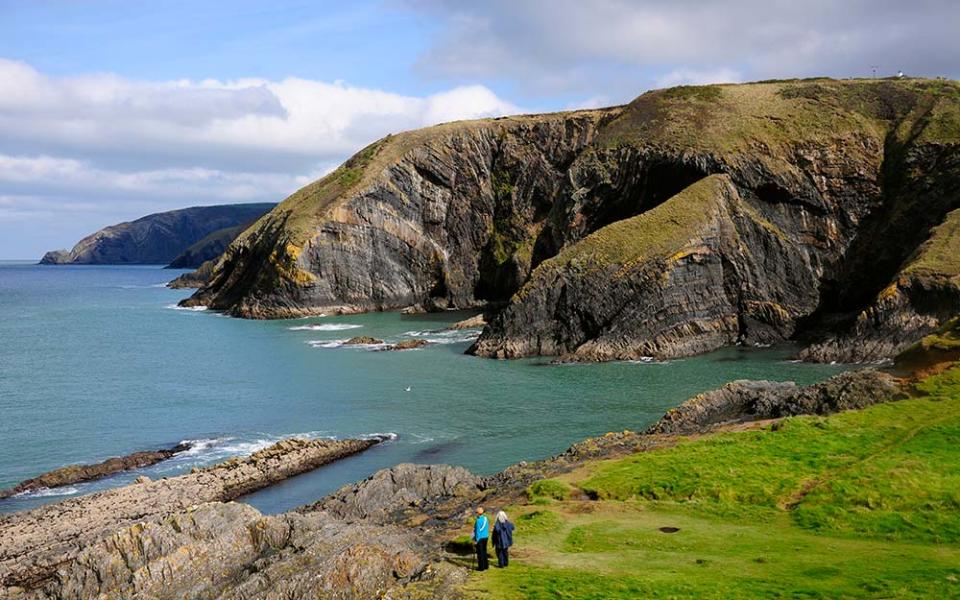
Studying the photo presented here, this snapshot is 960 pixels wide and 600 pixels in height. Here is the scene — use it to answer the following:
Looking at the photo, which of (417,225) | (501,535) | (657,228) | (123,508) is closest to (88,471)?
(123,508)

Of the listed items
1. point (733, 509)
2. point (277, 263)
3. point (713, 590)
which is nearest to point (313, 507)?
point (733, 509)

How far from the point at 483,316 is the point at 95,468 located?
74361mm

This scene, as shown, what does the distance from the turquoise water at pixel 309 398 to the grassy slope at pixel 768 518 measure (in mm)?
15038

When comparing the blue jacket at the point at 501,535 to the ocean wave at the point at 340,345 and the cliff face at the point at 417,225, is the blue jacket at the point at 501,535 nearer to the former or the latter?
the ocean wave at the point at 340,345

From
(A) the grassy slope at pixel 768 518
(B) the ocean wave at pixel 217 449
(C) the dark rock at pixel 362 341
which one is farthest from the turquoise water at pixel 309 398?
(A) the grassy slope at pixel 768 518

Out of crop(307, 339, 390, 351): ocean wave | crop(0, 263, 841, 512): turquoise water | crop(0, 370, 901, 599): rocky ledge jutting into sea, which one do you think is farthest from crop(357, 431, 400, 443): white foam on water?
crop(307, 339, 390, 351): ocean wave

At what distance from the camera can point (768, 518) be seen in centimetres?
2872

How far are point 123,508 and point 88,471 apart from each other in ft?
29.9

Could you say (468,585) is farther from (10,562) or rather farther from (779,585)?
(10,562)

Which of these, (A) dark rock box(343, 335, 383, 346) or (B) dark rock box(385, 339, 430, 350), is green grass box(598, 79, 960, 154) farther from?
(A) dark rock box(343, 335, 383, 346)

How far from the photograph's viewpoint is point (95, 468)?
47688mm

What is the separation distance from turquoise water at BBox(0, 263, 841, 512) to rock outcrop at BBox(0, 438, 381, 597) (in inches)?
73.2

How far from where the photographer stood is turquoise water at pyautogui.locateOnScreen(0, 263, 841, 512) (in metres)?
50.3

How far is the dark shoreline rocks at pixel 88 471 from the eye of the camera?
45.1 m
